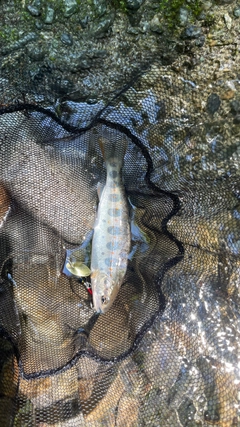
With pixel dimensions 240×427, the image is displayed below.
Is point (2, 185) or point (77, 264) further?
point (77, 264)

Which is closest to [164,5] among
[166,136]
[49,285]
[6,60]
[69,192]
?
[166,136]

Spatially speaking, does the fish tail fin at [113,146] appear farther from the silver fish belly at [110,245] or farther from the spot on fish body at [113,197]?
the spot on fish body at [113,197]

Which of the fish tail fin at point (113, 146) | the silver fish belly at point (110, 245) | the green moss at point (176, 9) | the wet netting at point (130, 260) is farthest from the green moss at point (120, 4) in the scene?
the silver fish belly at point (110, 245)

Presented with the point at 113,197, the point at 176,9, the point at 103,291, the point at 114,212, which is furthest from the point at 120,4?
the point at 103,291

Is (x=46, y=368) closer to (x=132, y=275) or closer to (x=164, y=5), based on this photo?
(x=132, y=275)

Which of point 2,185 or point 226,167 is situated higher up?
point 226,167

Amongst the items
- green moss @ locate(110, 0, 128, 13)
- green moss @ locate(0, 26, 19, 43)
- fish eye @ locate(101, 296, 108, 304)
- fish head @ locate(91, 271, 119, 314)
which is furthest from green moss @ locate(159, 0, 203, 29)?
fish eye @ locate(101, 296, 108, 304)

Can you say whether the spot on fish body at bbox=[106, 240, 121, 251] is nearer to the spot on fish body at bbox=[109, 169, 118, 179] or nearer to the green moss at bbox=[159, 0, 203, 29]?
the spot on fish body at bbox=[109, 169, 118, 179]
